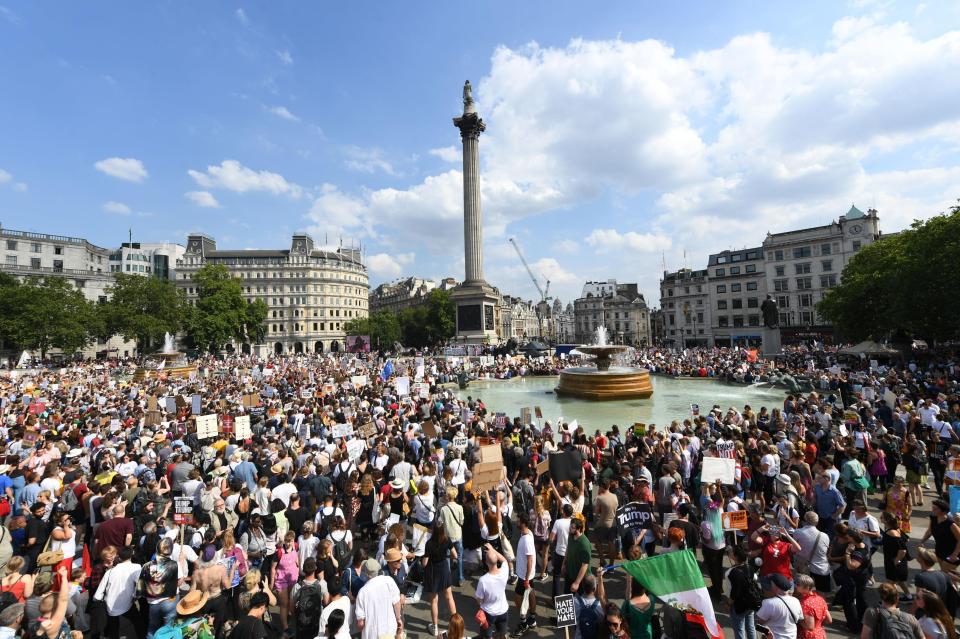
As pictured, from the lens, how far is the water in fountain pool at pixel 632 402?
19.8 meters

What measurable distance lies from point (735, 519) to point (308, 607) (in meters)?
6.22

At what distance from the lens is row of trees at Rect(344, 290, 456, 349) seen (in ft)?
285

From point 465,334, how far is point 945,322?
45743 millimetres

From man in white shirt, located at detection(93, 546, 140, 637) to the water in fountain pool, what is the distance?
15268mm

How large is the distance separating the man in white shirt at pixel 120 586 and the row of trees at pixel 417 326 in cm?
7793

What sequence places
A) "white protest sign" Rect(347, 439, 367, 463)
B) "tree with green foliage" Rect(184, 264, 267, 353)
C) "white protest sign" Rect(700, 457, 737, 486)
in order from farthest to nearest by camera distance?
"tree with green foliage" Rect(184, 264, 267, 353), "white protest sign" Rect(347, 439, 367, 463), "white protest sign" Rect(700, 457, 737, 486)

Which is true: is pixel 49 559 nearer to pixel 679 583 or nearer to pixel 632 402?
pixel 679 583

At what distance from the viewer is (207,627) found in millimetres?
4828

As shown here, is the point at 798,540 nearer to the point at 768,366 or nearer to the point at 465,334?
the point at 768,366

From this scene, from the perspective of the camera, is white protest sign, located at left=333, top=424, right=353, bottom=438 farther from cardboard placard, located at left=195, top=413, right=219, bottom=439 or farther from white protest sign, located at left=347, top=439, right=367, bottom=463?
cardboard placard, located at left=195, top=413, right=219, bottom=439

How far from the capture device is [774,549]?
5520 millimetres

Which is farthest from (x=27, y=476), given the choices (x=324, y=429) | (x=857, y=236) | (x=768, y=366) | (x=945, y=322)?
(x=857, y=236)

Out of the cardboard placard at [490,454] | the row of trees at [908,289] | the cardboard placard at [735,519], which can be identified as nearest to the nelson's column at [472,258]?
the row of trees at [908,289]

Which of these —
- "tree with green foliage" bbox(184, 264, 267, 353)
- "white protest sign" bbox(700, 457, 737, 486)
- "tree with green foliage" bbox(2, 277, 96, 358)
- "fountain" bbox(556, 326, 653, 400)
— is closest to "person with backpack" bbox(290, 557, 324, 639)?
"white protest sign" bbox(700, 457, 737, 486)
